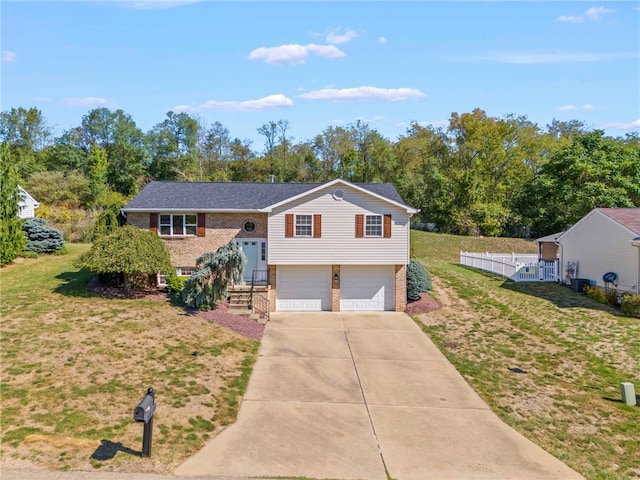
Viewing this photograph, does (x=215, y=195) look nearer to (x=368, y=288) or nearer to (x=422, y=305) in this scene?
(x=368, y=288)

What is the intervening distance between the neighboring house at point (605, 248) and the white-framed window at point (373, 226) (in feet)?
38.3

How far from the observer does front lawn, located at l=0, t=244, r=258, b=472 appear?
9211mm

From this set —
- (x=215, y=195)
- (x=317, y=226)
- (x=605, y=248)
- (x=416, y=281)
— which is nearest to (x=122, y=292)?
(x=215, y=195)

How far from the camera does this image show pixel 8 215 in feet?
80.8

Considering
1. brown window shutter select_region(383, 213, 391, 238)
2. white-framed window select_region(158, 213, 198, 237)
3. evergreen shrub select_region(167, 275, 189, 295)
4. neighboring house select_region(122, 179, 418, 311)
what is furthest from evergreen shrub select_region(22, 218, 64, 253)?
brown window shutter select_region(383, 213, 391, 238)

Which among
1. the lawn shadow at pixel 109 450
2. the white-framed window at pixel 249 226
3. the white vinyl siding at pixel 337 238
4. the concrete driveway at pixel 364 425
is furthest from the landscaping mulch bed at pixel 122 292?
the lawn shadow at pixel 109 450

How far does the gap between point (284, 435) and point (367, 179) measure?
49.2 metres

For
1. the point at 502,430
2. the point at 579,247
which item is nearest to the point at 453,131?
the point at 579,247

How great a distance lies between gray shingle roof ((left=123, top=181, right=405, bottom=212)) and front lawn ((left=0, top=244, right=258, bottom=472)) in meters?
5.33

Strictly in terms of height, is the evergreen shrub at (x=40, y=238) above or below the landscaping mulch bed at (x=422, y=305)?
above

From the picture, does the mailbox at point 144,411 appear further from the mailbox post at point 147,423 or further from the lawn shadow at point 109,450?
the lawn shadow at point 109,450

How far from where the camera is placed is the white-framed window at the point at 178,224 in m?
22.7

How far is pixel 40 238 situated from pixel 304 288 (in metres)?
17.2

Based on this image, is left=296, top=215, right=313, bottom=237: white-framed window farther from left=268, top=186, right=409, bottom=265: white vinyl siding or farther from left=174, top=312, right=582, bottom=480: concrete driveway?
left=174, top=312, right=582, bottom=480: concrete driveway
